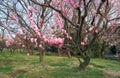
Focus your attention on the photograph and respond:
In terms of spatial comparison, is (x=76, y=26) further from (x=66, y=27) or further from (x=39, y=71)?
(x=39, y=71)

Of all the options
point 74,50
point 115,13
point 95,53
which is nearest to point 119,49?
point 95,53

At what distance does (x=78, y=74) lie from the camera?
13227mm

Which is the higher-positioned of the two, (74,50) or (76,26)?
(76,26)

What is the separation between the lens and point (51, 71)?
1435cm

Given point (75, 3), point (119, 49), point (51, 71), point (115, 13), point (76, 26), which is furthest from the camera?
point (119, 49)

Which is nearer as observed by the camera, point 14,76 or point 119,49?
point 14,76

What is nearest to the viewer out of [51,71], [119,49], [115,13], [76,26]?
[76,26]

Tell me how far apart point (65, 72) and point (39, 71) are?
1515 millimetres

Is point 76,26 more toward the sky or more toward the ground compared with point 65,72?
more toward the sky

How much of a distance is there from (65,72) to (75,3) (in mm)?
3927

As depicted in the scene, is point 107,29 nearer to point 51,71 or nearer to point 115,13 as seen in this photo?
point 51,71

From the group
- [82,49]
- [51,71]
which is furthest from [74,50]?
[51,71]

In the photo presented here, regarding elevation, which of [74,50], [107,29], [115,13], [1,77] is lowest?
[1,77]

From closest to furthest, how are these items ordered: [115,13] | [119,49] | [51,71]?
[51,71] < [115,13] < [119,49]
